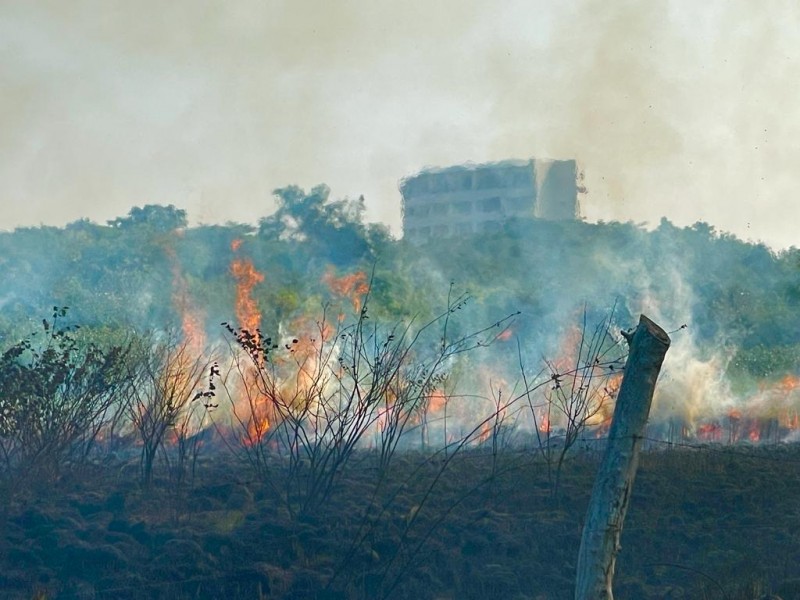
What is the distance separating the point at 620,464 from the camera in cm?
823

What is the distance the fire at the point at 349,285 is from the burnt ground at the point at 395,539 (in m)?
17.5

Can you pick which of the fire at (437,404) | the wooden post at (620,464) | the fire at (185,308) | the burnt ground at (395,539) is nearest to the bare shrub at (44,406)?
the burnt ground at (395,539)

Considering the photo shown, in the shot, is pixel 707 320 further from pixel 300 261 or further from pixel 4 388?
pixel 4 388

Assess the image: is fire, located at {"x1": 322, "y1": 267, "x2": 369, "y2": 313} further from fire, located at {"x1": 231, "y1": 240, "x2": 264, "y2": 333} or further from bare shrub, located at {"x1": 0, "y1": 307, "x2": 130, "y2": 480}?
bare shrub, located at {"x1": 0, "y1": 307, "x2": 130, "y2": 480}

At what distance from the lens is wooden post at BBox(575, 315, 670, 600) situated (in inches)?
320

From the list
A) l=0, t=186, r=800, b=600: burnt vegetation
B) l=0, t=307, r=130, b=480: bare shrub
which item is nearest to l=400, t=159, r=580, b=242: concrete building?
l=0, t=186, r=800, b=600: burnt vegetation

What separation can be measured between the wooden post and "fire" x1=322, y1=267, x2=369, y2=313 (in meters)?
24.7

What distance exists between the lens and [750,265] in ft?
131

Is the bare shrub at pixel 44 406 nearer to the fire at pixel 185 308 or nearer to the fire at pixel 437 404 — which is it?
the fire at pixel 437 404

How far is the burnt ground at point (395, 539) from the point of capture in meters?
11.0

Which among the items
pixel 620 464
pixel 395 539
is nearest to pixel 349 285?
pixel 395 539

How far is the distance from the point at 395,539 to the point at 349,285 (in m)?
22.5

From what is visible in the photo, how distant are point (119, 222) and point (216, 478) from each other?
25280 mm

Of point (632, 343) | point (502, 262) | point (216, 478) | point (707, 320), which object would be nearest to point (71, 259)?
point (502, 262)
